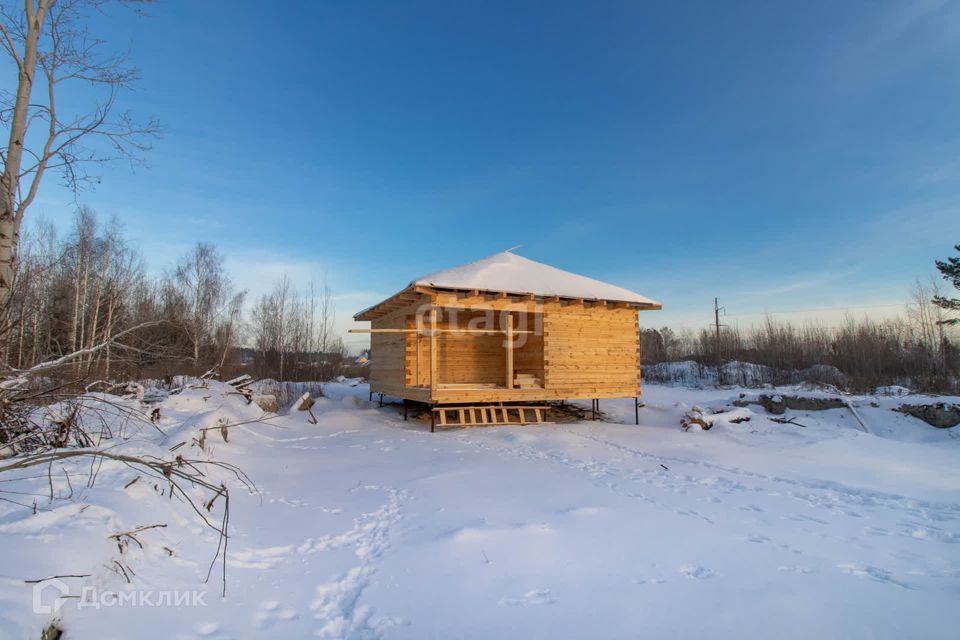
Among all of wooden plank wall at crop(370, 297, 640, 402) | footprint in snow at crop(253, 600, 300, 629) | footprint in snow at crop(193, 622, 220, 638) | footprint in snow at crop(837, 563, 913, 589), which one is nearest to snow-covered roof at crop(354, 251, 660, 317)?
wooden plank wall at crop(370, 297, 640, 402)

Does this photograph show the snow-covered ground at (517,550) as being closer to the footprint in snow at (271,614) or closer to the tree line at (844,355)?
the footprint in snow at (271,614)

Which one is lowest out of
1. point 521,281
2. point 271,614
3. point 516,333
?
point 271,614

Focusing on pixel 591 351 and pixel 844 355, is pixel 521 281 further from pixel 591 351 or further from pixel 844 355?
pixel 844 355

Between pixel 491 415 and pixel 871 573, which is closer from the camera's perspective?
pixel 871 573

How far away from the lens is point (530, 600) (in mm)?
3000

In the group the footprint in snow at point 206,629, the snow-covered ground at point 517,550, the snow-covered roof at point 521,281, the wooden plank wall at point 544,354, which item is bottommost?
the snow-covered ground at point 517,550

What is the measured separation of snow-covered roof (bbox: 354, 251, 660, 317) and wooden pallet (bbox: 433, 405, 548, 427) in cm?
320

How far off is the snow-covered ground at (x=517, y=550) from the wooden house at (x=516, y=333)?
14.3 feet

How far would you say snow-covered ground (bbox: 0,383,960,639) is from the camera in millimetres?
2629

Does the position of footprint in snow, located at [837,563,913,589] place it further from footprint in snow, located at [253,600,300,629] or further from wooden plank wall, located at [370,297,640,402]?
wooden plank wall, located at [370,297,640,402]

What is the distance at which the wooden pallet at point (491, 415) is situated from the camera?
11.5m

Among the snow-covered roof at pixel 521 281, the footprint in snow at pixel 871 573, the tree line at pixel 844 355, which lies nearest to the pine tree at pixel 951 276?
the tree line at pixel 844 355

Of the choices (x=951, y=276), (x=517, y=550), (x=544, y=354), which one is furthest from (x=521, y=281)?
(x=951, y=276)

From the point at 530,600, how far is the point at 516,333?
9414mm
